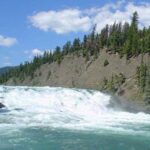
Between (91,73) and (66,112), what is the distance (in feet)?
282

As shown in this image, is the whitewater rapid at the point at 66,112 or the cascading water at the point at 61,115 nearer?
the cascading water at the point at 61,115

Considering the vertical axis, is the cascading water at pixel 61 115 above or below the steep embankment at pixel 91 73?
below

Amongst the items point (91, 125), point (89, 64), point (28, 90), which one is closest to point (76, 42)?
point (89, 64)

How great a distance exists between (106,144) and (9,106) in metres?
28.7

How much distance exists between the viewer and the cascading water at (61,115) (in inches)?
1802

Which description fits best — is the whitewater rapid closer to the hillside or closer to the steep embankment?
the hillside

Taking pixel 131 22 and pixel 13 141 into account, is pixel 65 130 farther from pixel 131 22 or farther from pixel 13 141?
pixel 131 22

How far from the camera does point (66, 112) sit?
64375mm

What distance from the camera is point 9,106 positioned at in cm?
6519

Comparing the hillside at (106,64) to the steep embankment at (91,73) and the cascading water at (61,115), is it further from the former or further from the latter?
the cascading water at (61,115)

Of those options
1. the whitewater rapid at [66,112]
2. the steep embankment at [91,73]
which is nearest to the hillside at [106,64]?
the steep embankment at [91,73]

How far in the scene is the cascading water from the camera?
150 feet

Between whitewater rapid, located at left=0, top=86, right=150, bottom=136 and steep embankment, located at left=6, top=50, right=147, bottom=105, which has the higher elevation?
steep embankment, located at left=6, top=50, right=147, bottom=105

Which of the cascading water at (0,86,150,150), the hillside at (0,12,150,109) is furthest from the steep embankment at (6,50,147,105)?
the cascading water at (0,86,150,150)
